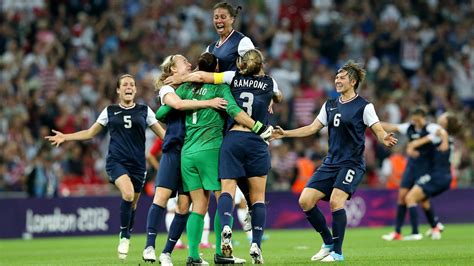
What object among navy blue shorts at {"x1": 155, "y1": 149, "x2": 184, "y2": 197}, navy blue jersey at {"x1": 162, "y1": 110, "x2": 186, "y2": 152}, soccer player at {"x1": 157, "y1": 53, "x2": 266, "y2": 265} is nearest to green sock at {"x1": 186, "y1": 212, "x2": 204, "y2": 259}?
soccer player at {"x1": 157, "y1": 53, "x2": 266, "y2": 265}

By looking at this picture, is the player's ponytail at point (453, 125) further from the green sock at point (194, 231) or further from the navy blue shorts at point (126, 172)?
the green sock at point (194, 231)

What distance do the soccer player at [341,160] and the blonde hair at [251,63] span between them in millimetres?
1220

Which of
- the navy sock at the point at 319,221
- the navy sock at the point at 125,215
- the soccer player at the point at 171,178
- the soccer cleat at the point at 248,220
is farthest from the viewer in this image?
the navy sock at the point at 125,215

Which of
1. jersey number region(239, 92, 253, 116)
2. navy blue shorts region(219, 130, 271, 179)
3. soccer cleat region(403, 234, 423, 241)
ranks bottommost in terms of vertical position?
soccer cleat region(403, 234, 423, 241)

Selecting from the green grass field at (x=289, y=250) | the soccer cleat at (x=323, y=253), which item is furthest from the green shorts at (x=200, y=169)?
the soccer cleat at (x=323, y=253)

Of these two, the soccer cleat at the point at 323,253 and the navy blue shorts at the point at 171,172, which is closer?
the navy blue shorts at the point at 171,172

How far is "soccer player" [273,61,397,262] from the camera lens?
13867mm

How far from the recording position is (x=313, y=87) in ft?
90.4

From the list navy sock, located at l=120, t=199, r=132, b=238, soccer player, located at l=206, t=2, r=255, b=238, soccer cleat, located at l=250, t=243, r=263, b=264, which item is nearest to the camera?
soccer cleat, located at l=250, t=243, r=263, b=264

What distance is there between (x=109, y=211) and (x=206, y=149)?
10944 millimetres

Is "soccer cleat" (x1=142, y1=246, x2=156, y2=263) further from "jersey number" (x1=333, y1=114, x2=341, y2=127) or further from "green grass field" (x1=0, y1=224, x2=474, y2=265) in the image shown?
"jersey number" (x1=333, y1=114, x2=341, y2=127)

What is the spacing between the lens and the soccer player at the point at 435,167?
19719 millimetres

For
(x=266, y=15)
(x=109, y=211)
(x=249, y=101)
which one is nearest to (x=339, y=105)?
(x=249, y=101)

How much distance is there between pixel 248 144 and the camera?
12812mm
